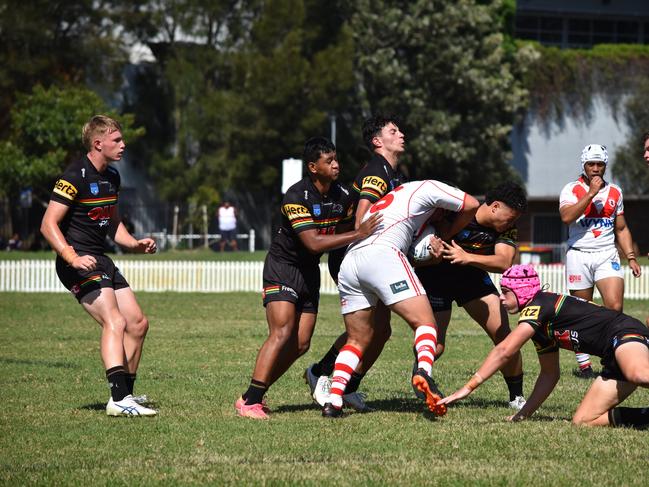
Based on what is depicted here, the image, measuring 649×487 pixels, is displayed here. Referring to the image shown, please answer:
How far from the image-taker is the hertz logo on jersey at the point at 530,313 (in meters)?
8.53

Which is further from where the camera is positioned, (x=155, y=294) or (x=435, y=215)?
(x=155, y=294)

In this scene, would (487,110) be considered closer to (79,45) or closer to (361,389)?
(79,45)

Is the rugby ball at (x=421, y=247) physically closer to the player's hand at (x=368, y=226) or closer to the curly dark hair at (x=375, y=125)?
the player's hand at (x=368, y=226)

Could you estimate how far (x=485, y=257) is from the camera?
9.34 meters

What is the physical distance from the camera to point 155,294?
26.8 meters

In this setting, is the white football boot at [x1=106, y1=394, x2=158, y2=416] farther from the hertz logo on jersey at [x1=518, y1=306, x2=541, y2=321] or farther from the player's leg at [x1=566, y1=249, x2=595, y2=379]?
the player's leg at [x1=566, y1=249, x2=595, y2=379]

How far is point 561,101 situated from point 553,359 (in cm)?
4259

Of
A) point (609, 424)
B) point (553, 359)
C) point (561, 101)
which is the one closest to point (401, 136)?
point (553, 359)

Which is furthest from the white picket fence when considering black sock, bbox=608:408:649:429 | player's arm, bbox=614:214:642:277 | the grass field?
black sock, bbox=608:408:649:429

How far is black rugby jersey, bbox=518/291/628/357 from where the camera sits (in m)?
8.55

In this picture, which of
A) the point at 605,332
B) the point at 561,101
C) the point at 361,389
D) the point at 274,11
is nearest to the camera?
the point at 605,332

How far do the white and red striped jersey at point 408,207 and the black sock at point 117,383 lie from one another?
81.2 inches

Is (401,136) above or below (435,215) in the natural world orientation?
above

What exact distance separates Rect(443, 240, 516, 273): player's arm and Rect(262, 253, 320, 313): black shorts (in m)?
1.14
